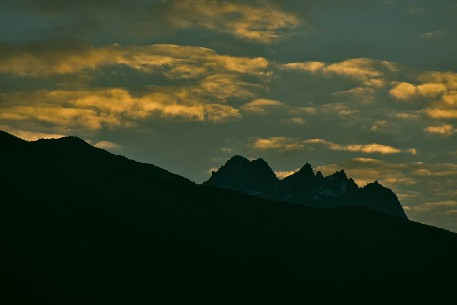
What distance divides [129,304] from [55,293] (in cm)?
2237

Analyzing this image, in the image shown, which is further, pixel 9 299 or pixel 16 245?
pixel 16 245

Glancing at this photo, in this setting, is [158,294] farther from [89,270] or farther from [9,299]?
[9,299]

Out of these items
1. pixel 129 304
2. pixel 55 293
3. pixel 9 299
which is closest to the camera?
pixel 9 299

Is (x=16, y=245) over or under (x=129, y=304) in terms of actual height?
over

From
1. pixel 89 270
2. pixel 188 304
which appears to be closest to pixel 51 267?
pixel 89 270

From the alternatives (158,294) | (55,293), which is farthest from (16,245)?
(158,294)

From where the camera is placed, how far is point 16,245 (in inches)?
7613

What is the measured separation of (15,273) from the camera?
174375 millimetres

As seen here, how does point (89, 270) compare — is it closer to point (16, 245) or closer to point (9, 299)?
point (16, 245)

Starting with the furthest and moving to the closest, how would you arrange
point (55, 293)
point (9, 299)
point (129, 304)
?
1. point (129, 304)
2. point (55, 293)
3. point (9, 299)

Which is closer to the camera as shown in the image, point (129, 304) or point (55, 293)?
point (55, 293)

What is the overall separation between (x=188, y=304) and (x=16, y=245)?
5151 cm

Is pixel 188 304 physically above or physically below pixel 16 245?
below

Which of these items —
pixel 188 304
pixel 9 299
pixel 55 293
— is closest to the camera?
pixel 9 299
